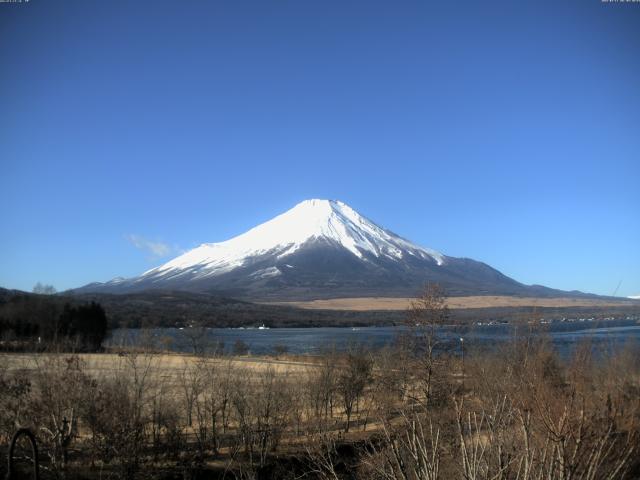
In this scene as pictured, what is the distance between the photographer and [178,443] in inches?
723

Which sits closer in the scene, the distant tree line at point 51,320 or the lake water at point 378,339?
the lake water at point 378,339

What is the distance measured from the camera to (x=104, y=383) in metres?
18.6

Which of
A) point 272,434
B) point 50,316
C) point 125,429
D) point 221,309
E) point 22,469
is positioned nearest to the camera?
point 125,429

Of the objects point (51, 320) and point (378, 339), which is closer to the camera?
point (51, 320)

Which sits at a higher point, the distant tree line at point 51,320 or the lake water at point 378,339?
the distant tree line at point 51,320

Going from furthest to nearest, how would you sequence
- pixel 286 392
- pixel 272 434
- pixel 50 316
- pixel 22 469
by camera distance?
1. pixel 50 316
2. pixel 286 392
3. pixel 272 434
4. pixel 22 469

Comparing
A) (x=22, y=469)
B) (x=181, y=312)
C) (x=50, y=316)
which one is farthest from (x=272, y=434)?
(x=181, y=312)

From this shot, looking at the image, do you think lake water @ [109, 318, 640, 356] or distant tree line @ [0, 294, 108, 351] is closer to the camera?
lake water @ [109, 318, 640, 356]

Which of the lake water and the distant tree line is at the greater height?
the distant tree line

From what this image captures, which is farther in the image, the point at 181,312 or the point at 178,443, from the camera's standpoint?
the point at 181,312

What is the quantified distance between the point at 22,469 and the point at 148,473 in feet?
11.0

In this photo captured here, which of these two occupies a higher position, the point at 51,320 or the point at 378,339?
the point at 51,320

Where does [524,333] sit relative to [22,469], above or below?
above

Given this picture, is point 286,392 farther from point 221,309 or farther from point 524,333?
point 221,309
